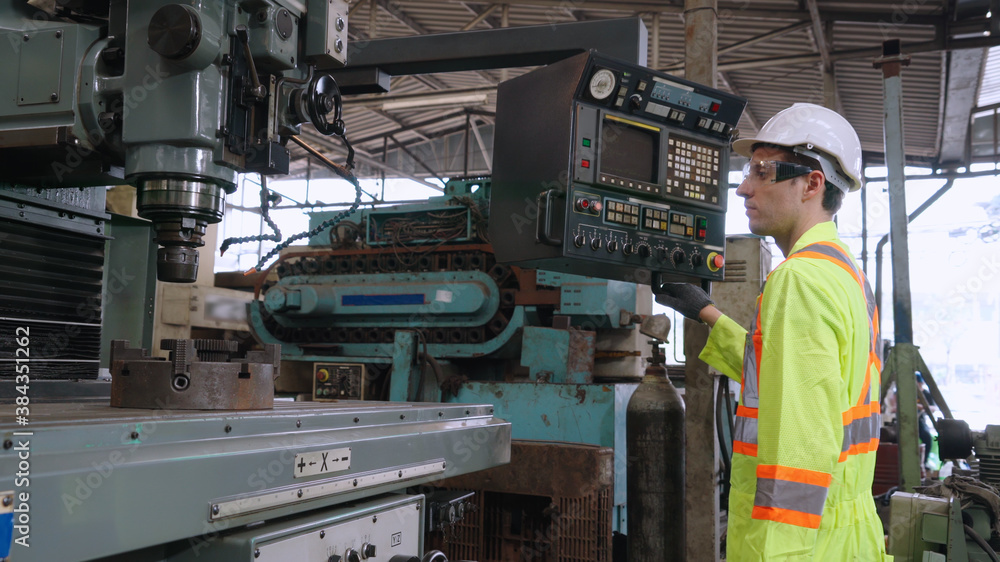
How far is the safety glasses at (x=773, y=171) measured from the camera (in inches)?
58.1

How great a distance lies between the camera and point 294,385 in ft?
12.6

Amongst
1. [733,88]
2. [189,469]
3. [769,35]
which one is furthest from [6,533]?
[733,88]

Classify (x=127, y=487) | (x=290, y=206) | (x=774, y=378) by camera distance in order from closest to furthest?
(x=127, y=487) < (x=774, y=378) < (x=290, y=206)

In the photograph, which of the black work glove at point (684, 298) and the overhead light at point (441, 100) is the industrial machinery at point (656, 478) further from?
the overhead light at point (441, 100)

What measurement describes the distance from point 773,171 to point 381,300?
90.0 inches

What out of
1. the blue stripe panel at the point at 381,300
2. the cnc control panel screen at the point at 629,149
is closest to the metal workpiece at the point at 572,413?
the blue stripe panel at the point at 381,300

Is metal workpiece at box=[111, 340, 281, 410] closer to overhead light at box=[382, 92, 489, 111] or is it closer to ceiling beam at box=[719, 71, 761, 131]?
overhead light at box=[382, 92, 489, 111]

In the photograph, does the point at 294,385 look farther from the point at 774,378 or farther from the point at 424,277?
the point at 774,378

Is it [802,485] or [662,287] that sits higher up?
[662,287]

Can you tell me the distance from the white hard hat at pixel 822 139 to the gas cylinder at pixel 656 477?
1357 mm

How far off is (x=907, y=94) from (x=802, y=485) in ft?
21.8

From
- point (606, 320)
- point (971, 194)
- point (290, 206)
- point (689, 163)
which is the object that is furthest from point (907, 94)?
point (290, 206)

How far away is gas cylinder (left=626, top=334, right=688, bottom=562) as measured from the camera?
271 cm

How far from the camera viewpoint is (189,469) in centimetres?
78
